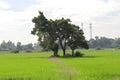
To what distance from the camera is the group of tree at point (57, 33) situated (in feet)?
291

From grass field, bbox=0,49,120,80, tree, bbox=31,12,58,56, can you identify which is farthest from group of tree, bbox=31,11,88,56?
grass field, bbox=0,49,120,80

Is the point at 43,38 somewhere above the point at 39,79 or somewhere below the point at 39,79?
above

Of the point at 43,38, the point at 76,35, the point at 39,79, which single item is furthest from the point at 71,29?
the point at 39,79

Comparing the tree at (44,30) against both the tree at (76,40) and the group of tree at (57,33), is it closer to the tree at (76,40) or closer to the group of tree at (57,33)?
the group of tree at (57,33)

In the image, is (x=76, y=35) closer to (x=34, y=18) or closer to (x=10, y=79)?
(x=34, y=18)

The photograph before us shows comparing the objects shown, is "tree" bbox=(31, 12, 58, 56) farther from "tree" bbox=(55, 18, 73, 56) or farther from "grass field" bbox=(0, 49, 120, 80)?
"grass field" bbox=(0, 49, 120, 80)

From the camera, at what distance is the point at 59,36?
8975 cm

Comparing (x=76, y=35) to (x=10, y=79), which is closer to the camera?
(x=10, y=79)

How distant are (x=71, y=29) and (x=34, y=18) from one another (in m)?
10.0

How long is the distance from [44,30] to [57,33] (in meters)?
3.42

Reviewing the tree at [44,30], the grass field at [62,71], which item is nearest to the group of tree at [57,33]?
the tree at [44,30]

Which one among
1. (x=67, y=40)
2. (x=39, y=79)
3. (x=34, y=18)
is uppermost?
(x=34, y=18)

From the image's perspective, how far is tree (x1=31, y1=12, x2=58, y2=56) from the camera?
88.3 m

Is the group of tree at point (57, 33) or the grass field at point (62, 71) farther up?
the group of tree at point (57, 33)
